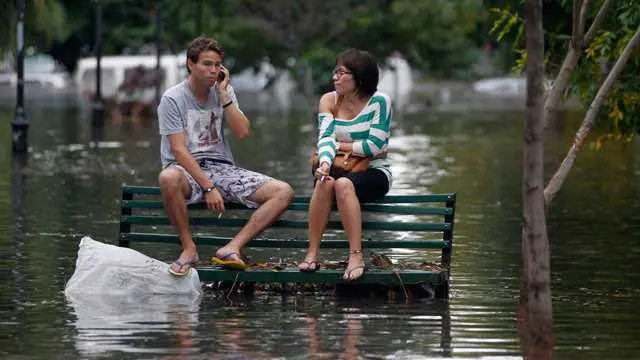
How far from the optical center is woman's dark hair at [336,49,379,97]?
41.5 feet

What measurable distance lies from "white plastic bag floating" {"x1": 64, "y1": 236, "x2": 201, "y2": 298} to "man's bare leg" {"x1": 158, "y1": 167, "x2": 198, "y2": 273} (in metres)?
0.10

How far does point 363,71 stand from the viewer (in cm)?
1266

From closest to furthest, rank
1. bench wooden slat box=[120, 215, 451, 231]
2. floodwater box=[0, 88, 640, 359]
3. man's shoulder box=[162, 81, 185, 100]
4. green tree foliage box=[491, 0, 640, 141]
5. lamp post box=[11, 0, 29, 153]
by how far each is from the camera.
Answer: floodwater box=[0, 88, 640, 359]
man's shoulder box=[162, 81, 185, 100]
bench wooden slat box=[120, 215, 451, 231]
green tree foliage box=[491, 0, 640, 141]
lamp post box=[11, 0, 29, 153]

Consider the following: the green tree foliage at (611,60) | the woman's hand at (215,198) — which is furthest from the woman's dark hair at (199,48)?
the green tree foliage at (611,60)

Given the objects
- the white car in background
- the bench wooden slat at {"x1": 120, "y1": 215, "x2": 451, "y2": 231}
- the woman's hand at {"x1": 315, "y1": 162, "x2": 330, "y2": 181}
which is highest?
the white car in background

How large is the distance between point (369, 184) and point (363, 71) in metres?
0.77

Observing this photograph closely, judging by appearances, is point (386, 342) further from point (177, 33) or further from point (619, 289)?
point (177, 33)

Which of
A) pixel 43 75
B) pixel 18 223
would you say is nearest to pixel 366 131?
pixel 18 223

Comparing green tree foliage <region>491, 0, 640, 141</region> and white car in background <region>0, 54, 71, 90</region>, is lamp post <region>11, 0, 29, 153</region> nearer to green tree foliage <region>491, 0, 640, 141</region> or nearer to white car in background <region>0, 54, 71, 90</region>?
green tree foliage <region>491, 0, 640, 141</region>

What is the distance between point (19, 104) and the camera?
30.3 metres

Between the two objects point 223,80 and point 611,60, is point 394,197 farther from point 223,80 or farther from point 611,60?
point 611,60

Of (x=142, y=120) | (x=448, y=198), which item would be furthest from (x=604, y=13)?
(x=142, y=120)

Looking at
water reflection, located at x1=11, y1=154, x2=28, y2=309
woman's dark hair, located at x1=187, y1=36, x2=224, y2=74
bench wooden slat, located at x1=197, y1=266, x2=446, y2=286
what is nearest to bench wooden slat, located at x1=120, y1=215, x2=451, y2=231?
bench wooden slat, located at x1=197, y1=266, x2=446, y2=286

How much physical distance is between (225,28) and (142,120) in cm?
1397
